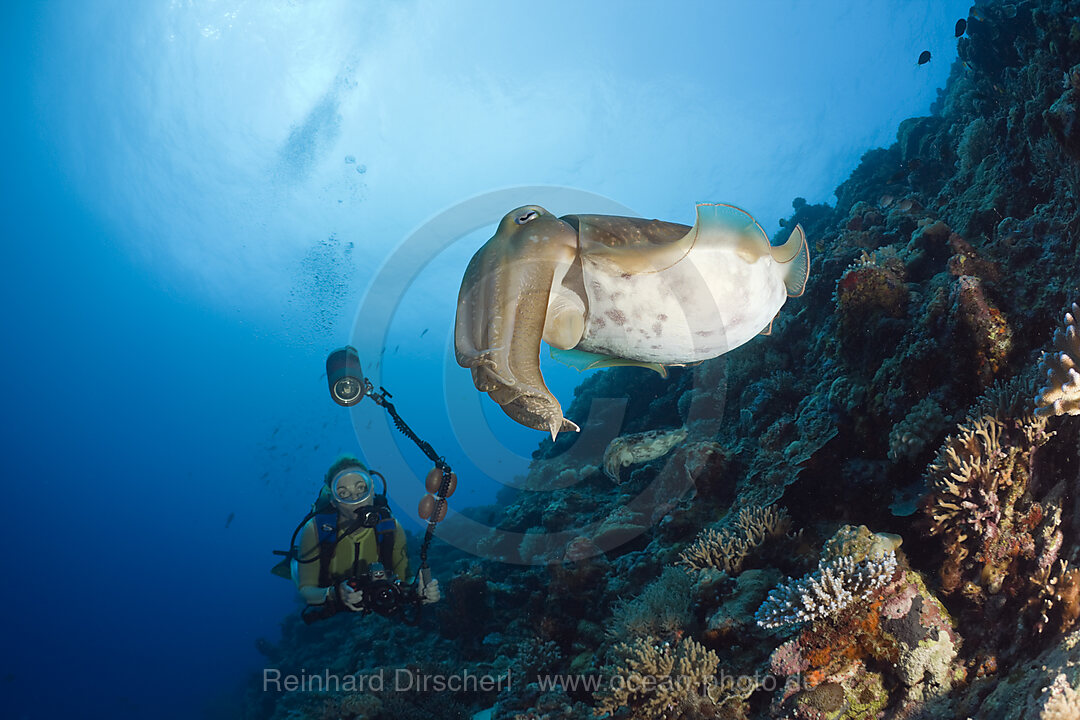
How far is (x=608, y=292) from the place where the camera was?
90.5 inches

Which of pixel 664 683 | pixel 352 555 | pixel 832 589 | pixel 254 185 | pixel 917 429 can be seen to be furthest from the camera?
pixel 254 185

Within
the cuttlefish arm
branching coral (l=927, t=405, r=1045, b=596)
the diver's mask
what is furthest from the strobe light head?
branching coral (l=927, t=405, r=1045, b=596)

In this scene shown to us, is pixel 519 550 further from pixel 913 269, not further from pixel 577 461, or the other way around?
pixel 913 269

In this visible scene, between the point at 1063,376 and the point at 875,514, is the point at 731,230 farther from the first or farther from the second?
the point at 875,514

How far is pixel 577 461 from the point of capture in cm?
1380

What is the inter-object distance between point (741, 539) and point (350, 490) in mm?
5874

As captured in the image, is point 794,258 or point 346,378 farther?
point 346,378

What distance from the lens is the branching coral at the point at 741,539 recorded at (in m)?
4.39

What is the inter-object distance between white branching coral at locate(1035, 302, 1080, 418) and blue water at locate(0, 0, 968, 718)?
464 cm

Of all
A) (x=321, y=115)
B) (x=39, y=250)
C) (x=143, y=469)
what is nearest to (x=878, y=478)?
(x=321, y=115)

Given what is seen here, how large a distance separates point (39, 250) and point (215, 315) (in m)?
15.5

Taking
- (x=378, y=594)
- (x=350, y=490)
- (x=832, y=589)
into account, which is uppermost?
(x=350, y=490)

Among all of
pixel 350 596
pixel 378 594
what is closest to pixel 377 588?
pixel 378 594

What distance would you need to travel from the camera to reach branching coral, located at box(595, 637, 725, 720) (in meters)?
3.36
